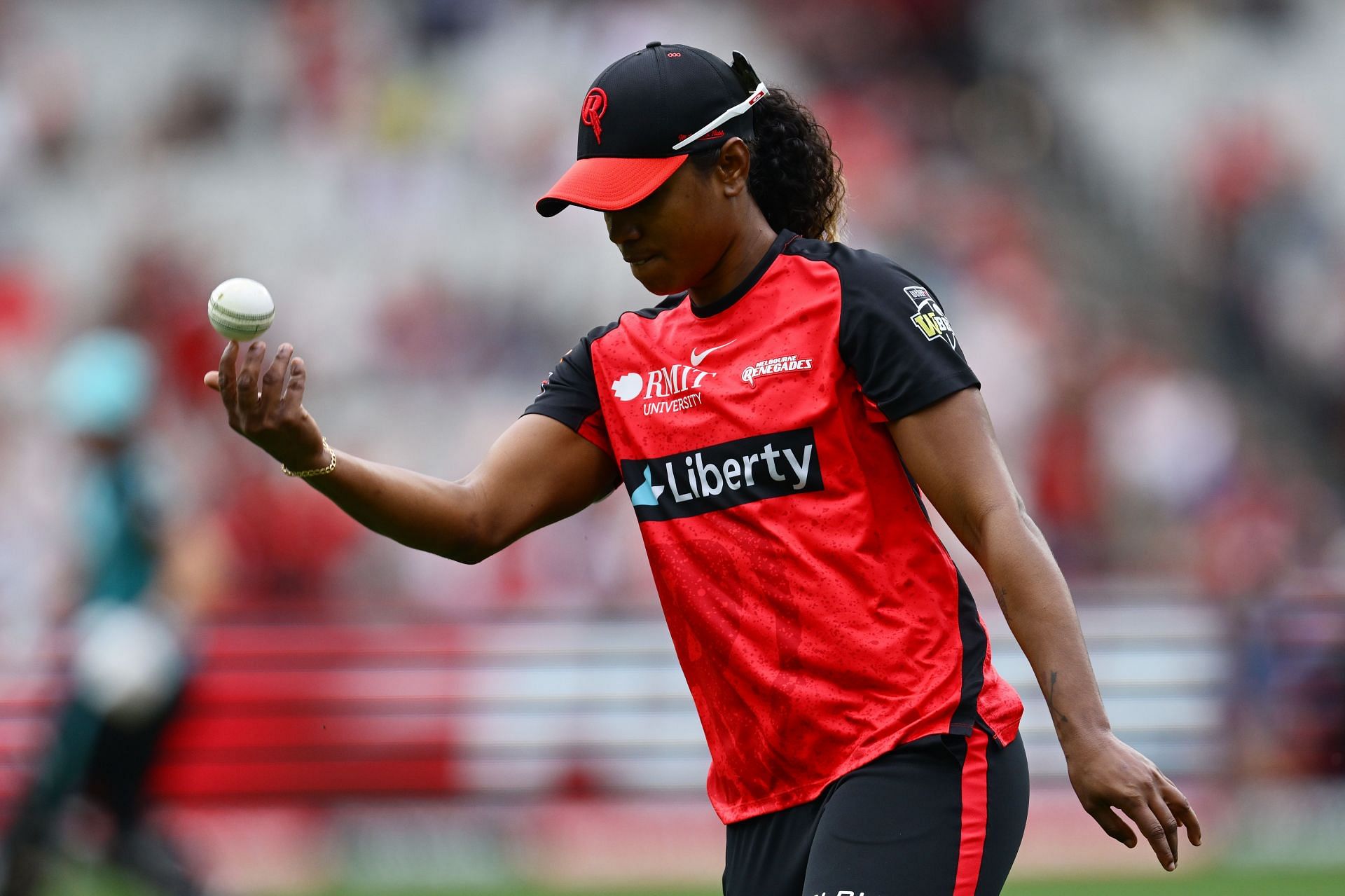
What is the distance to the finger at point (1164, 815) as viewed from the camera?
3.16 metres

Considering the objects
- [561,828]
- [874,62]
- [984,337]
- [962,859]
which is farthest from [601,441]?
[874,62]

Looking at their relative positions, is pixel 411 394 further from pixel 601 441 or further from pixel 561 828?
pixel 601 441

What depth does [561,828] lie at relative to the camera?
1005cm

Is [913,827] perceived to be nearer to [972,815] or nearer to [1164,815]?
[972,815]

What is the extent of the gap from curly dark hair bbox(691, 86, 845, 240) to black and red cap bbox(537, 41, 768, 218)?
15 cm

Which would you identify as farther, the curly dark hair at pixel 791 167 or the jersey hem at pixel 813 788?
the curly dark hair at pixel 791 167

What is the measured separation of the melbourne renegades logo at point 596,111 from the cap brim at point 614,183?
2.6 inches

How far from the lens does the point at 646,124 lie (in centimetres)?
366

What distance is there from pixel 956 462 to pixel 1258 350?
11222 mm

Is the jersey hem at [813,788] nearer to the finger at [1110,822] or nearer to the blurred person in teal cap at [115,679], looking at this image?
the finger at [1110,822]

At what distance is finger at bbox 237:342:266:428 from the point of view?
3396mm

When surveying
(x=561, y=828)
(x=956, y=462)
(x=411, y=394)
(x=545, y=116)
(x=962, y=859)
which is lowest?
(x=561, y=828)

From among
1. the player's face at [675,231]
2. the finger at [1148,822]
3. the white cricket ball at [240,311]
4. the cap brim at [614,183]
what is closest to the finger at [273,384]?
the white cricket ball at [240,311]

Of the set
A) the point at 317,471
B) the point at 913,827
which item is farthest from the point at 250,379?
the point at 913,827
